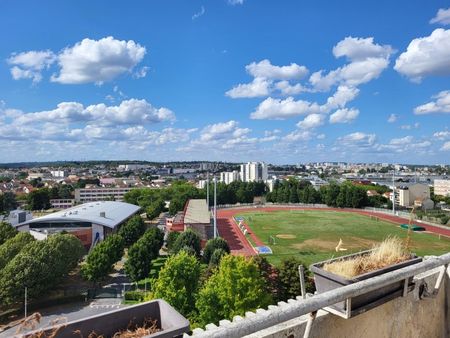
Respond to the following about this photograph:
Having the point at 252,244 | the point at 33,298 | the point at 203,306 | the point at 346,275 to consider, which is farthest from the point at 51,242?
the point at 346,275

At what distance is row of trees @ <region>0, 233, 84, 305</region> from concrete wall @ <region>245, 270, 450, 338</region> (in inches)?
903

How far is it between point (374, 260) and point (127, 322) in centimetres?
247

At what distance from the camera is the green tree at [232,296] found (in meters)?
15.2

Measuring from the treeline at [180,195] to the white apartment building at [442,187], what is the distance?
162 ft

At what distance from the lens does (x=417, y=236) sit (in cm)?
4247

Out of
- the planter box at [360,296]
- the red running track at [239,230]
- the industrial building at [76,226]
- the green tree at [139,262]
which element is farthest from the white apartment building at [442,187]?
the planter box at [360,296]

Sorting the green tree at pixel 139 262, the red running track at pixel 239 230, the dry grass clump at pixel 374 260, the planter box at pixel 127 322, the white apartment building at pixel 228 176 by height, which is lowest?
the red running track at pixel 239 230

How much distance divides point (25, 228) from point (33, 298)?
1776cm

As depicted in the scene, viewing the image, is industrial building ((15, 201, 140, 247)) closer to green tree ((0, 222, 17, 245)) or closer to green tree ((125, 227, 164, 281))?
green tree ((0, 222, 17, 245))

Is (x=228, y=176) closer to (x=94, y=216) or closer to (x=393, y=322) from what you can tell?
(x=94, y=216)

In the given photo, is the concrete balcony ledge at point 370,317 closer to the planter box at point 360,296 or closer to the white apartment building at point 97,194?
the planter box at point 360,296

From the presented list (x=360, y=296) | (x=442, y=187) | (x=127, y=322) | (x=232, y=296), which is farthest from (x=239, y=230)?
(x=442, y=187)

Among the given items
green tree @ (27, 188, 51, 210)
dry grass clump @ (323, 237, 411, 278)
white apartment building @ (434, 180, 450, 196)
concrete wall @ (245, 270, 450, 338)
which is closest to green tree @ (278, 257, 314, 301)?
concrete wall @ (245, 270, 450, 338)

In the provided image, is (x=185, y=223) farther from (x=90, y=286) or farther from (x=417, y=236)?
(x=417, y=236)
